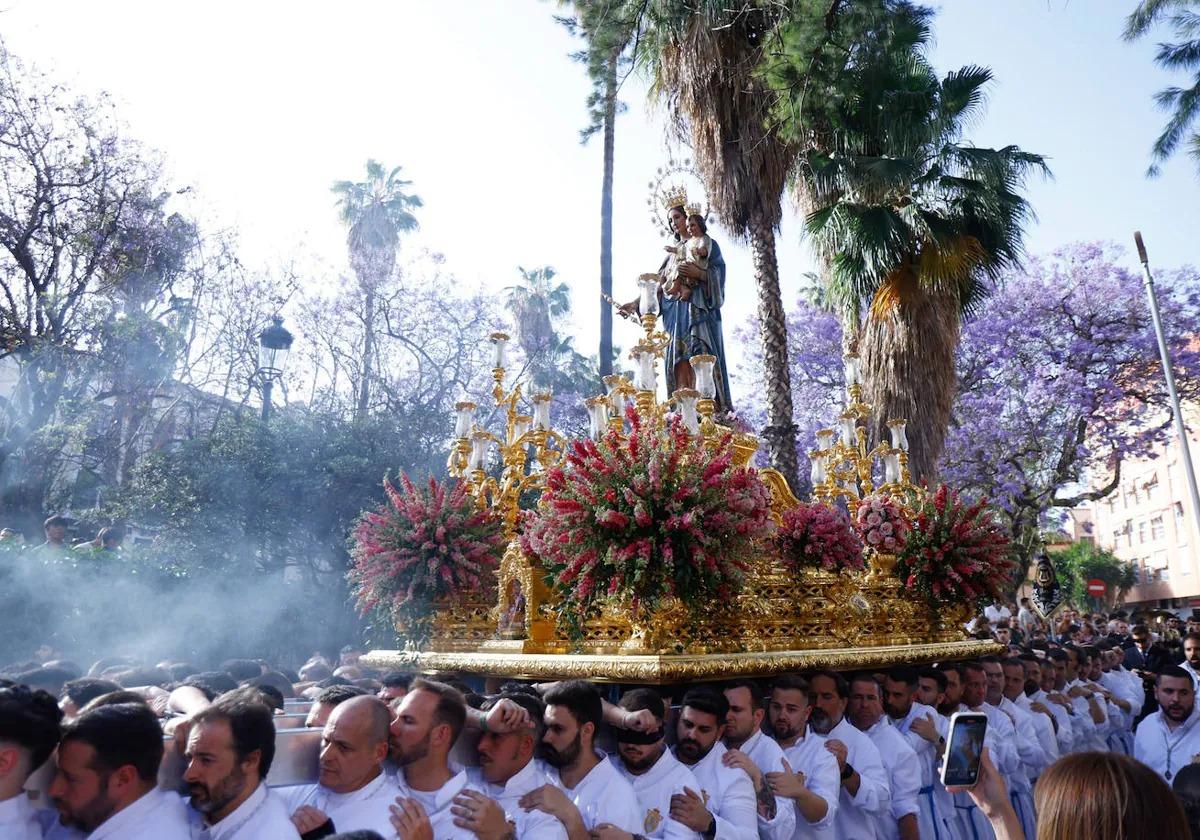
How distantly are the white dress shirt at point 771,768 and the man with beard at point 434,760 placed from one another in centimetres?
170

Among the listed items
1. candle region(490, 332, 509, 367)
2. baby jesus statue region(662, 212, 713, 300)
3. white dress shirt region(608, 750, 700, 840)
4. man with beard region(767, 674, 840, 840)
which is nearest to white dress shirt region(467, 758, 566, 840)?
white dress shirt region(608, 750, 700, 840)

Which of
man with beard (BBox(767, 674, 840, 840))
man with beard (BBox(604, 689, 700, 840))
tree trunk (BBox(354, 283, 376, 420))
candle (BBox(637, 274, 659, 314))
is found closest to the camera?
man with beard (BBox(604, 689, 700, 840))

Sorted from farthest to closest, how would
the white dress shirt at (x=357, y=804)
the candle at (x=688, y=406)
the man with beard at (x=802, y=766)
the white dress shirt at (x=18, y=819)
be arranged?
the candle at (x=688, y=406)
the man with beard at (x=802, y=766)
the white dress shirt at (x=357, y=804)
the white dress shirt at (x=18, y=819)

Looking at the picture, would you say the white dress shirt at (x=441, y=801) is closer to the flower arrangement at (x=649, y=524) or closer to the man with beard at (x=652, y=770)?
the man with beard at (x=652, y=770)

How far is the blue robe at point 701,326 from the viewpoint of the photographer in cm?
931

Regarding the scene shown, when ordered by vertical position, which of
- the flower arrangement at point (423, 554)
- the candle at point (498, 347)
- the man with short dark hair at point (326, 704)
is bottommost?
the man with short dark hair at point (326, 704)

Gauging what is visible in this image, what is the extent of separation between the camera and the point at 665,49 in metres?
12.2

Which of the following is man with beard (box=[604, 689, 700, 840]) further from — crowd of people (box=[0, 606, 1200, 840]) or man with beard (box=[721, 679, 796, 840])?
man with beard (box=[721, 679, 796, 840])

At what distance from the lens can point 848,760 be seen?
5301mm

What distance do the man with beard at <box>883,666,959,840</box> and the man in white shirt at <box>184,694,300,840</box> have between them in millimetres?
4246

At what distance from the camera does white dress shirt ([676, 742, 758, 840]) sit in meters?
4.05

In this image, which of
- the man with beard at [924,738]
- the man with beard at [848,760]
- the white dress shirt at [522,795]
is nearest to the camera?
the white dress shirt at [522,795]

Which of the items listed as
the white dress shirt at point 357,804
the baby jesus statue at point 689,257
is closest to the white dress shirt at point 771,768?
the white dress shirt at point 357,804

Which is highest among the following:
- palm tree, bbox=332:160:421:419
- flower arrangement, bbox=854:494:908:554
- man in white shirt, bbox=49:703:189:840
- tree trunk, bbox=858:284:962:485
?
palm tree, bbox=332:160:421:419
